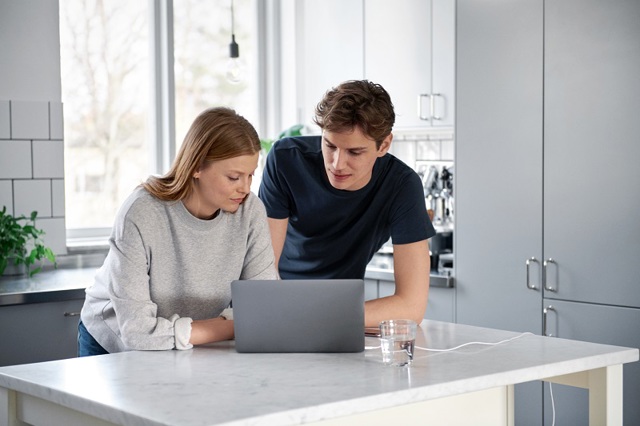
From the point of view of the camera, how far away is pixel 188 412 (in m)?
1.52

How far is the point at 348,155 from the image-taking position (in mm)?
2363

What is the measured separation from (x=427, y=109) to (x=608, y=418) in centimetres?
229

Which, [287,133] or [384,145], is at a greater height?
[287,133]

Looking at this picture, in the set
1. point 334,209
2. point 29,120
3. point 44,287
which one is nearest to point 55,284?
point 44,287

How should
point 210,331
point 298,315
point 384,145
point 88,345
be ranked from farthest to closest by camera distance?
1. point 384,145
2. point 88,345
3. point 210,331
4. point 298,315

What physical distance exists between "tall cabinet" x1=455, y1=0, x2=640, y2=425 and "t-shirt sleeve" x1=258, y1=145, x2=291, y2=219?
4.22ft

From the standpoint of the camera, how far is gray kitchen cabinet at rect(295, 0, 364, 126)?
4.47 meters

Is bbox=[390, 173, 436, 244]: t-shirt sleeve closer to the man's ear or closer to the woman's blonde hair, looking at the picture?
the man's ear

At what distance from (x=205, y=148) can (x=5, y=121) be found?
1.90 metres

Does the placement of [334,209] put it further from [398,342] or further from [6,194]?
[6,194]

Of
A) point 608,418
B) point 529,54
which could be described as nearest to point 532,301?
Answer: point 529,54

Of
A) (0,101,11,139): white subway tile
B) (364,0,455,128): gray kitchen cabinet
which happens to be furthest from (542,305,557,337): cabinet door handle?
(0,101,11,139): white subway tile

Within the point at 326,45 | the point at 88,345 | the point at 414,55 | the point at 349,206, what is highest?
the point at 326,45

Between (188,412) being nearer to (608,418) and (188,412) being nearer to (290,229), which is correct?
(608,418)
